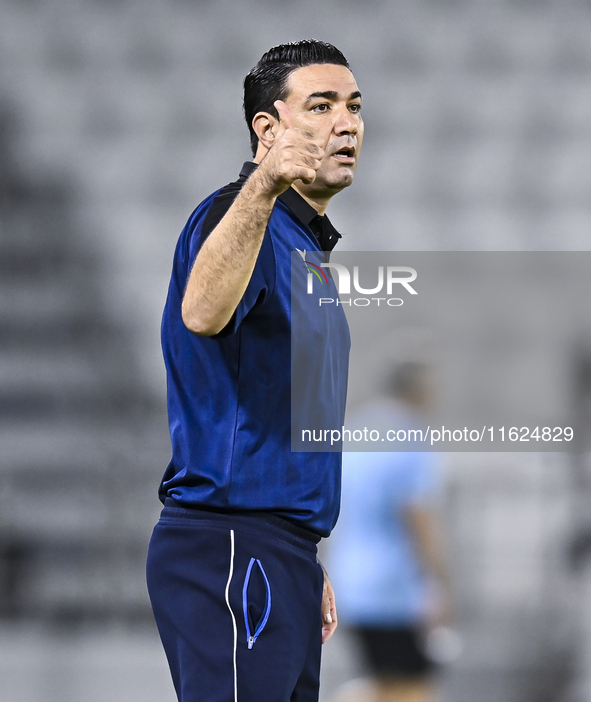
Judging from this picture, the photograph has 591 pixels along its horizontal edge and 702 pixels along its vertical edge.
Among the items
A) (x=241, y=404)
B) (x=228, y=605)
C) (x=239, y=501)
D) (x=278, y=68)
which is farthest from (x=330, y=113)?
(x=228, y=605)

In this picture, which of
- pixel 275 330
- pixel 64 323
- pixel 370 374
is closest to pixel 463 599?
pixel 370 374

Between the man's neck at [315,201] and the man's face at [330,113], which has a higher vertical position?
the man's face at [330,113]

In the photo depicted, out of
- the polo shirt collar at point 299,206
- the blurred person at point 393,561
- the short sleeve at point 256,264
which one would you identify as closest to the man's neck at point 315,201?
the polo shirt collar at point 299,206

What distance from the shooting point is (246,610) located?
1.31 meters

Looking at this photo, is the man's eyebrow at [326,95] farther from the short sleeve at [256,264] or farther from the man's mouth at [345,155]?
the short sleeve at [256,264]

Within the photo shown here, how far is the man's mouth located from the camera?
1.52m

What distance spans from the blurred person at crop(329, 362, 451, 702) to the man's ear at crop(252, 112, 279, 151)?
128cm

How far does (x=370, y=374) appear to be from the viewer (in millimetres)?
3168

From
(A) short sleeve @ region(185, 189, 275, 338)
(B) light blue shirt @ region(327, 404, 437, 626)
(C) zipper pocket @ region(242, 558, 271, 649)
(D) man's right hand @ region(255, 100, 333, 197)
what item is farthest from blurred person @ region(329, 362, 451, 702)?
(D) man's right hand @ region(255, 100, 333, 197)

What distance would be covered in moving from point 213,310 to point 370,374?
2.00m

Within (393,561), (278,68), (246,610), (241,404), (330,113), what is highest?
(278,68)

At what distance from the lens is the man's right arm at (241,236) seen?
1.15 meters

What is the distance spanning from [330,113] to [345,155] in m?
0.07

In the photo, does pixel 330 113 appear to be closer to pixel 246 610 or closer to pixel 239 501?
pixel 239 501
